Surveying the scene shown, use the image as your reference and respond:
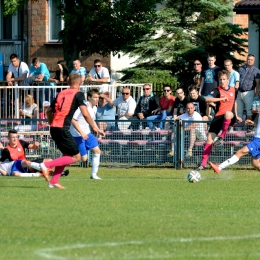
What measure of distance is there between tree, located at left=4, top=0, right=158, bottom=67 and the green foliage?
2960mm

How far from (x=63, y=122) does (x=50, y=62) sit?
857 inches

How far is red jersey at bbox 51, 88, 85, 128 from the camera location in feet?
47.2

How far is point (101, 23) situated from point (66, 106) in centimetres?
1194

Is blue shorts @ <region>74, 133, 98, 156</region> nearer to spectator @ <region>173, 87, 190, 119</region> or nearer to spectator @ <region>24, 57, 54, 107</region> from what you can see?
spectator @ <region>173, 87, 190, 119</region>

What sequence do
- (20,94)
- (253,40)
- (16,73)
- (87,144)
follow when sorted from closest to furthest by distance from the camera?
(87,144) → (20,94) → (16,73) → (253,40)

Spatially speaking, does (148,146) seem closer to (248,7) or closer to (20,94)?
(20,94)

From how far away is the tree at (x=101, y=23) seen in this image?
26.0m

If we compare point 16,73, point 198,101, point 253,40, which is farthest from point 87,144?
point 253,40

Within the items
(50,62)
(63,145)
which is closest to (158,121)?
(63,145)

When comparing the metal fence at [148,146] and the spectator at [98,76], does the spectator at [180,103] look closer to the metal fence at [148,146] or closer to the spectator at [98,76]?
the metal fence at [148,146]

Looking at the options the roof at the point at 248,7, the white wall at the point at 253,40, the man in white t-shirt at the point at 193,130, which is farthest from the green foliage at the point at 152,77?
the man in white t-shirt at the point at 193,130

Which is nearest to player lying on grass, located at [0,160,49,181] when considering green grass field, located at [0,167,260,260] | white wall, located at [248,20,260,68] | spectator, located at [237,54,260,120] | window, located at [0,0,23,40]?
green grass field, located at [0,167,260,260]

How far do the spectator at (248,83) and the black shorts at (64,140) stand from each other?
8117 millimetres

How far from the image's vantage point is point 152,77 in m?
30.4
